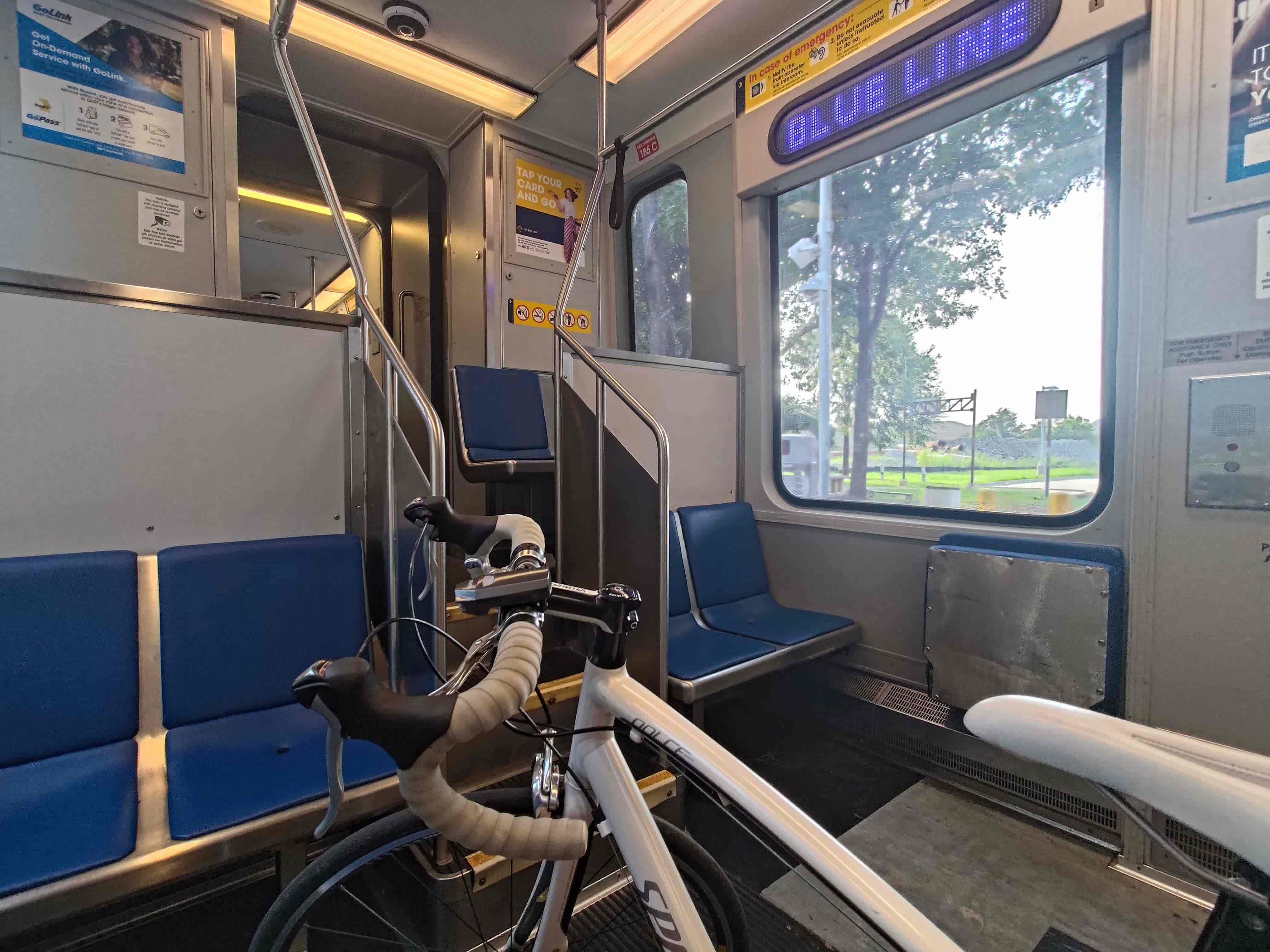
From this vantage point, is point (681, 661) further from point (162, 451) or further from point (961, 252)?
point (961, 252)

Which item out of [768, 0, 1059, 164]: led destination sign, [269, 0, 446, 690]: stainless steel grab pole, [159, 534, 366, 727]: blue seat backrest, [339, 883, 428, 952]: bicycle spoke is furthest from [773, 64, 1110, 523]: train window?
[339, 883, 428, 952]: bicycle spoke

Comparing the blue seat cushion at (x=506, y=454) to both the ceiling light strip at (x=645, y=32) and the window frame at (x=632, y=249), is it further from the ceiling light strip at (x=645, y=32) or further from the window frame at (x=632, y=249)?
the ceiling light strip at (x=645, y=32)

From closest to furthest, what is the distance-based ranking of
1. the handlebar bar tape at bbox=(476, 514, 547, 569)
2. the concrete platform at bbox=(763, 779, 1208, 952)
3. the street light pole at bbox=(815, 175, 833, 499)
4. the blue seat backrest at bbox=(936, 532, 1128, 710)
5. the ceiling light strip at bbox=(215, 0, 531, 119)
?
1. the handlebar bar tape at bbox=(476, 514, 547, 569)
2. the concrete platform at bbox=(763, 779, 1208, 952)
3. the blue seat backrest at bbox=(936, 532, 1128, 710)
4. the ceiling light strip at bbox=(215, 0, 531, 119)
5. the street light pole at bbox=(815, 175, 833, 499)

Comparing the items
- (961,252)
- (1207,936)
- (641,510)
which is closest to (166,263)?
(641,510)

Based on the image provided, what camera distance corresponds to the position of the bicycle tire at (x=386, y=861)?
981 mm

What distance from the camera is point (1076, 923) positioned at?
1646 mm

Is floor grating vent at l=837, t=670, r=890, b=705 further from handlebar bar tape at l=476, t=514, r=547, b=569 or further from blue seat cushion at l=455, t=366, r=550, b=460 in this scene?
handlebar bar tape at l=476, t=514, r=547, b=569

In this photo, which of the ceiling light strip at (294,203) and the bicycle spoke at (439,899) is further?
the ceiling light strip at (294,203)

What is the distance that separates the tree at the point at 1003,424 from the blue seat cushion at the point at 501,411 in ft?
6.29

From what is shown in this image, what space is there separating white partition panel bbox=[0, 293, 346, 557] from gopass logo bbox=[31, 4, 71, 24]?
5.97 feet

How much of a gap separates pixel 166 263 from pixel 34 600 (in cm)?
183

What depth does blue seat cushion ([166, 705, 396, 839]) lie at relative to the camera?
114 centimetres

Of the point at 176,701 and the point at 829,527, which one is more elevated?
the point at 829,527

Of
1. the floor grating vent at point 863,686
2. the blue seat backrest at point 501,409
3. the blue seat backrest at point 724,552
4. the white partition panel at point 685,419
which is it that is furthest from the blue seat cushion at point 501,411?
the floor grating vent at point 863,686
